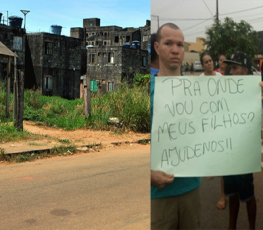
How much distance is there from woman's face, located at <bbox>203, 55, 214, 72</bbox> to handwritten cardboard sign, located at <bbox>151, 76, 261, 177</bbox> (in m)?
0.06

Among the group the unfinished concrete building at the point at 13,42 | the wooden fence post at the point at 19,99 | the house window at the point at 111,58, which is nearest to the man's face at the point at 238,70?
the wooden fence post at the point at 19,99

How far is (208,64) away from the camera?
1855mm

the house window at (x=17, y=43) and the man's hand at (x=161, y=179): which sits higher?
the house window at (x=17, y=43)

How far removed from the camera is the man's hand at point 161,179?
1.84m

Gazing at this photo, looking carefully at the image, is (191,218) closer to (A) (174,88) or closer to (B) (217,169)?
(B) (217,169)

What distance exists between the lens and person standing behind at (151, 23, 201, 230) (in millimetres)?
1841

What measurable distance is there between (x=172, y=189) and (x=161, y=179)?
0.07m

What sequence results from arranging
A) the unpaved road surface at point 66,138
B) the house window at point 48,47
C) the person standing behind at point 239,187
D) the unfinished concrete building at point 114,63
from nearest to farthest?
the person standing behind at point 239,187
the unpaved road surface at point 66,138
the house window at point 48,47
the unfinished concrete building at point 114,63

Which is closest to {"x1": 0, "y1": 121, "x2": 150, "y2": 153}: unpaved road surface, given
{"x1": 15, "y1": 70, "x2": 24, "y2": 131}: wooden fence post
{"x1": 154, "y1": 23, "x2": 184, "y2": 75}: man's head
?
{"x1": 15, "y1": 70, "x2": 24, "y2": 131}: wooden fence post

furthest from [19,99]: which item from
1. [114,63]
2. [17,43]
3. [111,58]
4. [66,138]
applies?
[111,58]

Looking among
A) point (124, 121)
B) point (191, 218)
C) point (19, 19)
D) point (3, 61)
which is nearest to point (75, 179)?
point (191, 218)

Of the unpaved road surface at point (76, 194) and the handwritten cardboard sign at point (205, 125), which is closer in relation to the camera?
the handwritten cardboard sign at point (205, 125)

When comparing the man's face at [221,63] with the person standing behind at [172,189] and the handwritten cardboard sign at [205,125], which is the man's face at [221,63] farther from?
the person standing behind at [172,189]

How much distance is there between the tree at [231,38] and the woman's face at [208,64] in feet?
0.08
